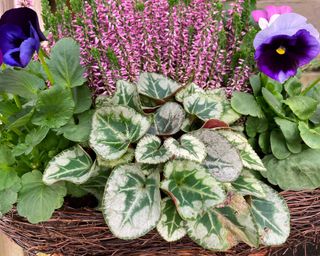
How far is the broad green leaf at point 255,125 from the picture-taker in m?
1.12

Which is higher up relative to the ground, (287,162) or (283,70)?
(283,70)

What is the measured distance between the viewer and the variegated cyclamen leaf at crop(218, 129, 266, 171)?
0.98 meters

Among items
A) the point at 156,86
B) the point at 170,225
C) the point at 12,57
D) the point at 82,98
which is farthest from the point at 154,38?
the point at 170,225

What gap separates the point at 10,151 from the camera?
1.04m

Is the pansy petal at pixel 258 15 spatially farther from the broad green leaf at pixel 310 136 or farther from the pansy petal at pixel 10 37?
the pansy petal at pixel 10 37

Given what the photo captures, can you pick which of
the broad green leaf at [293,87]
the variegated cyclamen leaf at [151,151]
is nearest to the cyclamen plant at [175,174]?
the variegated cyclamen leaf at [151,151]

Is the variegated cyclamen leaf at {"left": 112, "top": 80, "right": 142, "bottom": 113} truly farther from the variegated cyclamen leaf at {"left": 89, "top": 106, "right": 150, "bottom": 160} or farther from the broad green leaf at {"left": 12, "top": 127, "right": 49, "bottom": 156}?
the broad green leaf at {"left": 12, "top": 127, "right": 49, "bottom": 156}

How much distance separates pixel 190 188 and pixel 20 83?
0.42 m

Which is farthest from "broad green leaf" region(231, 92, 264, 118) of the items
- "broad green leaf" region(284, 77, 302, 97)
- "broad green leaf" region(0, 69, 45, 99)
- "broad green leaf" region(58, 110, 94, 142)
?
"broad green leaf" region(0, 69, 45, 99)

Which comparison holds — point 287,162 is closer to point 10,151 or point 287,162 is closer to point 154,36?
point 154,36

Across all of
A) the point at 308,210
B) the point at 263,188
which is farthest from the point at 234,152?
the point at 308,210

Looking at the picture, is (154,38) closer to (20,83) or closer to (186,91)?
(186,91)

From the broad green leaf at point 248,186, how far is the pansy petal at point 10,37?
0.52 m

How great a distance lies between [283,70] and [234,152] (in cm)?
20
